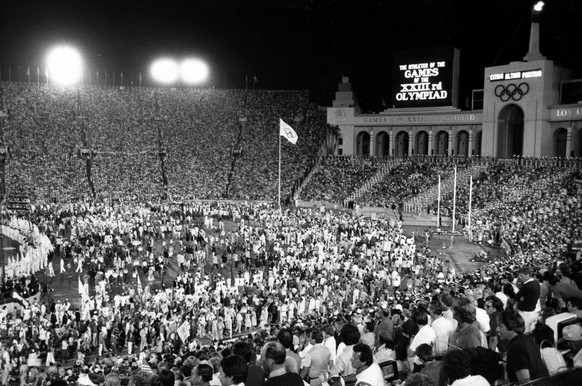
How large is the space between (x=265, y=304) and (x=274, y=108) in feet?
142

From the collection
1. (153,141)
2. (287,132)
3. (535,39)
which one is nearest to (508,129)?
(535,39)

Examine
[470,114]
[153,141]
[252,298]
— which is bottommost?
[252,298]

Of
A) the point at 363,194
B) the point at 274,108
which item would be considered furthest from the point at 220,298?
the point at 274,108

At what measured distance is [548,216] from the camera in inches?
1161

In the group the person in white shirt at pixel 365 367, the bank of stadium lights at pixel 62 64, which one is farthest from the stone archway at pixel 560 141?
the person in white shirt at pixel 365 367

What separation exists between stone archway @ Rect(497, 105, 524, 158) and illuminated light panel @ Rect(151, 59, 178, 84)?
32907mm

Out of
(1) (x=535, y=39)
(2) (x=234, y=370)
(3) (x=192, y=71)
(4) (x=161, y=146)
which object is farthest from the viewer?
(3) (x=192, y=71)

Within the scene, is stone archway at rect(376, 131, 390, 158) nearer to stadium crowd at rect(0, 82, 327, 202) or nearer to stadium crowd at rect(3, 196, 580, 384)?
stadium crowd at rect(0, 82, 327, 202)

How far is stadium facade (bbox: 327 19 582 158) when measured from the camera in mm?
44844

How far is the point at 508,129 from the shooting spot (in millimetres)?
48531

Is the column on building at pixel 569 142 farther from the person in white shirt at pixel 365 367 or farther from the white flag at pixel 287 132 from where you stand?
the person in white shirt at pixel 365 367

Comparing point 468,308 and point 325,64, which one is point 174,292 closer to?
point 468,308

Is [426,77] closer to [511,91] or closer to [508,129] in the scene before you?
[511,91]

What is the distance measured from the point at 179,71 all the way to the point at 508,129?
3319cm
